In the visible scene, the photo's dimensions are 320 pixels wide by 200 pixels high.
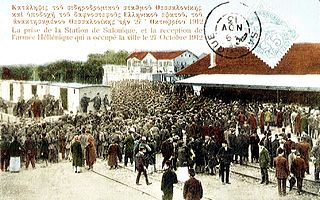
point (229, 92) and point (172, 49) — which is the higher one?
point (172, 49)

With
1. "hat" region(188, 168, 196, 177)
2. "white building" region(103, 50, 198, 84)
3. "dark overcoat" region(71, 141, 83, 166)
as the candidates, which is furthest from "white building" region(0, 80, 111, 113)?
"hat" region(188, 168, 196, 177)

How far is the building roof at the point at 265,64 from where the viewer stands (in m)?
4.92

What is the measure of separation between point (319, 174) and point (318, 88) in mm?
762

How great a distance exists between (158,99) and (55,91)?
92 cm

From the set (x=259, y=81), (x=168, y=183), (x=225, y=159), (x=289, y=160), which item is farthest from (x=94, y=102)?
(x=289, y=160)

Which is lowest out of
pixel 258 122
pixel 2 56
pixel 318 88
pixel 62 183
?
pixel 62 183

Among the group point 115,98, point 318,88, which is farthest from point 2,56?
point 318,88

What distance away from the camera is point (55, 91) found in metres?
4.86

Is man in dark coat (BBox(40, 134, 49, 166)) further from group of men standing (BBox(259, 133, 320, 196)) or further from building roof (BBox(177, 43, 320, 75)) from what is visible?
group of men standing (BBox(259, 133, 320, 196))

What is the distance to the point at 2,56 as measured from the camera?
4789mm

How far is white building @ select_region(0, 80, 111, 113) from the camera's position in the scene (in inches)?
189

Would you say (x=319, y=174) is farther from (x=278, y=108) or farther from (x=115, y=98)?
(x=115, y=98)

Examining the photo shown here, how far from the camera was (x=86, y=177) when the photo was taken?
15.9ft

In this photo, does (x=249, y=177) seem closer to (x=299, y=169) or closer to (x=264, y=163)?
(x=264, y=163)
